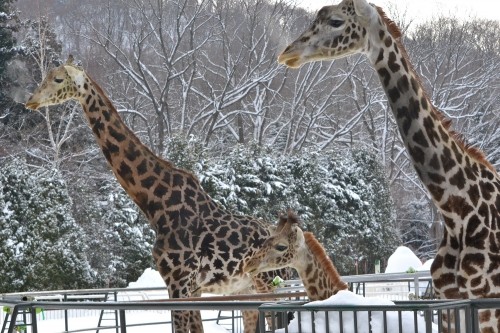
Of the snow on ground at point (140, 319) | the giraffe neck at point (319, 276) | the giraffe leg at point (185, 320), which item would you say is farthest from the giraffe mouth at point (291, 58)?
the snow on ground at point (140, 319)

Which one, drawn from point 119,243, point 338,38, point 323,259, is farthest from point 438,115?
point 119,243

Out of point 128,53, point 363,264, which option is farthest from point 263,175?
point 128,53

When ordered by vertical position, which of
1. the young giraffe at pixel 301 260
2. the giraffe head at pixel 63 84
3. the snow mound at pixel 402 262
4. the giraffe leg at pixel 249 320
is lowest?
the giraffe leg at pixel 249 320

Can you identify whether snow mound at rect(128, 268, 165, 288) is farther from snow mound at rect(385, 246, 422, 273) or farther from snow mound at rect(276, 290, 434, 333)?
snow mound at rect(276, 290, 434, 333)

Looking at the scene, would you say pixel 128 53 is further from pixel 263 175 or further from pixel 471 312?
pixel 471 312

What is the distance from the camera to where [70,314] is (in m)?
22.0

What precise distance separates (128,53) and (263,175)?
57.9 ft

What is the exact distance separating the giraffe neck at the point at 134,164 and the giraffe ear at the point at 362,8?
3.67 metres

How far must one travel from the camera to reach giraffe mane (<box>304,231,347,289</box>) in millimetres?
8609

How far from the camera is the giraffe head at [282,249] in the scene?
8.90 meters

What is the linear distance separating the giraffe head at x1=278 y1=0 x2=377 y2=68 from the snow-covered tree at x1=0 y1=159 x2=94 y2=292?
15950 mm

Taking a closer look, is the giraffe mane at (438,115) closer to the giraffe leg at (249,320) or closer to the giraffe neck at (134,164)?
the giraffe neck at (134,164)

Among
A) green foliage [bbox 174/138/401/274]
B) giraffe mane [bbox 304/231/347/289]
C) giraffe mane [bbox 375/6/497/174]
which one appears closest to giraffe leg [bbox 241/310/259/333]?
giraffe mane [bbox 304/231/347/289]

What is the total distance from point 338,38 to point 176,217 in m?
3.52
